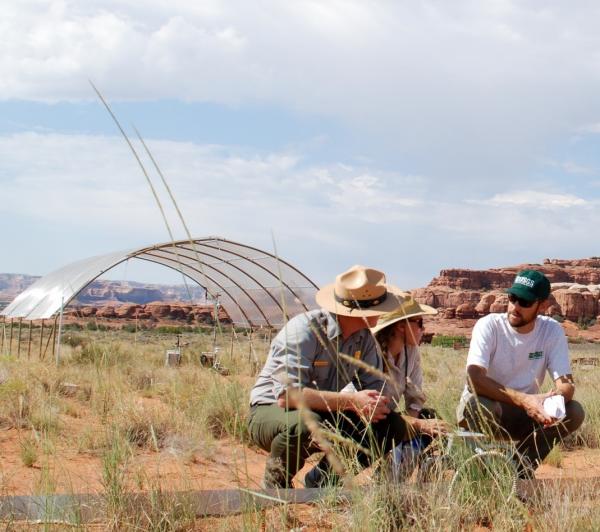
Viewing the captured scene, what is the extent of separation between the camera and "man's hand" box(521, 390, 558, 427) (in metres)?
4.03

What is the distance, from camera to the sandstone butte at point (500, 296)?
65188 millimetres

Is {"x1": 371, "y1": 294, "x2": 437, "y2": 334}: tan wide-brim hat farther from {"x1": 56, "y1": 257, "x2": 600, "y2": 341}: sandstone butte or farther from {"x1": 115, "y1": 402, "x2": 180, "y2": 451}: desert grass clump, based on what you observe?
{"x1": 56, "y1": 257, "x2": 600, "y2": 341}: sandstone butte

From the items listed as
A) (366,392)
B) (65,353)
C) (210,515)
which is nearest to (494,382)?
(366,392)

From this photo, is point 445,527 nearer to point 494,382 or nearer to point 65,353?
point 494,382

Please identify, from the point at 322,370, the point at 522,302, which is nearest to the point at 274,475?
the point at 322,370

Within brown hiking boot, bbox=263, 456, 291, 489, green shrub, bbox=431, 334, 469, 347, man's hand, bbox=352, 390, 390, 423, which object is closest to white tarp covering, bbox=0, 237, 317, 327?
brown hiking boot, bbox=263, 456, 291, 489

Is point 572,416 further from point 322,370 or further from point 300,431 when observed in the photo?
point 300,431

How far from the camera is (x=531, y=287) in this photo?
4246 mm

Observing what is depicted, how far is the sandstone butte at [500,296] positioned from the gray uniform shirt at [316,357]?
4975 cm

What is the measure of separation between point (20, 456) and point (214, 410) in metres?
2.19

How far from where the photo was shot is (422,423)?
363 cm

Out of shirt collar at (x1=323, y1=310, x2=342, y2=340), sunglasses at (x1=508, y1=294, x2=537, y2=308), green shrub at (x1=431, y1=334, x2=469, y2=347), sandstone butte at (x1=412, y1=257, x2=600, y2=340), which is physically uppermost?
sunglasses at (x1=508, y1=294, x2=537, y2=308)

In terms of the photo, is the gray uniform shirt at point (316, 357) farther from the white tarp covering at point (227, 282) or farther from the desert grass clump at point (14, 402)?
the white tarp covering at point (227, 282)

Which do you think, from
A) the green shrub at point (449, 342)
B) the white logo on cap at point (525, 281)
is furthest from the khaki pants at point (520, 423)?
the green shrub at point (449, 342)
